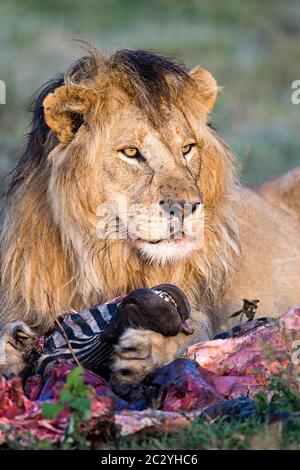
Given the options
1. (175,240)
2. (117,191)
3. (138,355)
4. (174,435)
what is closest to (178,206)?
(175,240)

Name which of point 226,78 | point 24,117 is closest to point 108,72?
point 24,117

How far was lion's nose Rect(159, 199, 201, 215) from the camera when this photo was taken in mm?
4867

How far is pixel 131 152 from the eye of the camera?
5.11 metres

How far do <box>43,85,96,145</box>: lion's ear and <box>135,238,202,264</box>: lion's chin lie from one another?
1.85 feet

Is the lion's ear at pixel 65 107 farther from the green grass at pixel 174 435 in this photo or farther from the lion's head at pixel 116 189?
the green grass at pixel 174 435

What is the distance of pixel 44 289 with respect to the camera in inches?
209

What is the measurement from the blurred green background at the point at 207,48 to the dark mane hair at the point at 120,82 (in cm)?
352

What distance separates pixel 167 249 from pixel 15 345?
72 cm

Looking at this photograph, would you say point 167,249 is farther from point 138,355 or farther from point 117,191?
point 138,355

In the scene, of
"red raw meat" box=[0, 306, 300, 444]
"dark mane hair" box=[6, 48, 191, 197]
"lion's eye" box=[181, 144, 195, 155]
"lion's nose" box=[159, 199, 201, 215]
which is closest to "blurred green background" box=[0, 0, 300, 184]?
"dark mane hair" box=[6, 48, 191, 197]

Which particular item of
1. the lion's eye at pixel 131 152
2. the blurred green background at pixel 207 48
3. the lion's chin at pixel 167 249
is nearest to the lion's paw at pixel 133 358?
the lion's chin at pixel 167 249
